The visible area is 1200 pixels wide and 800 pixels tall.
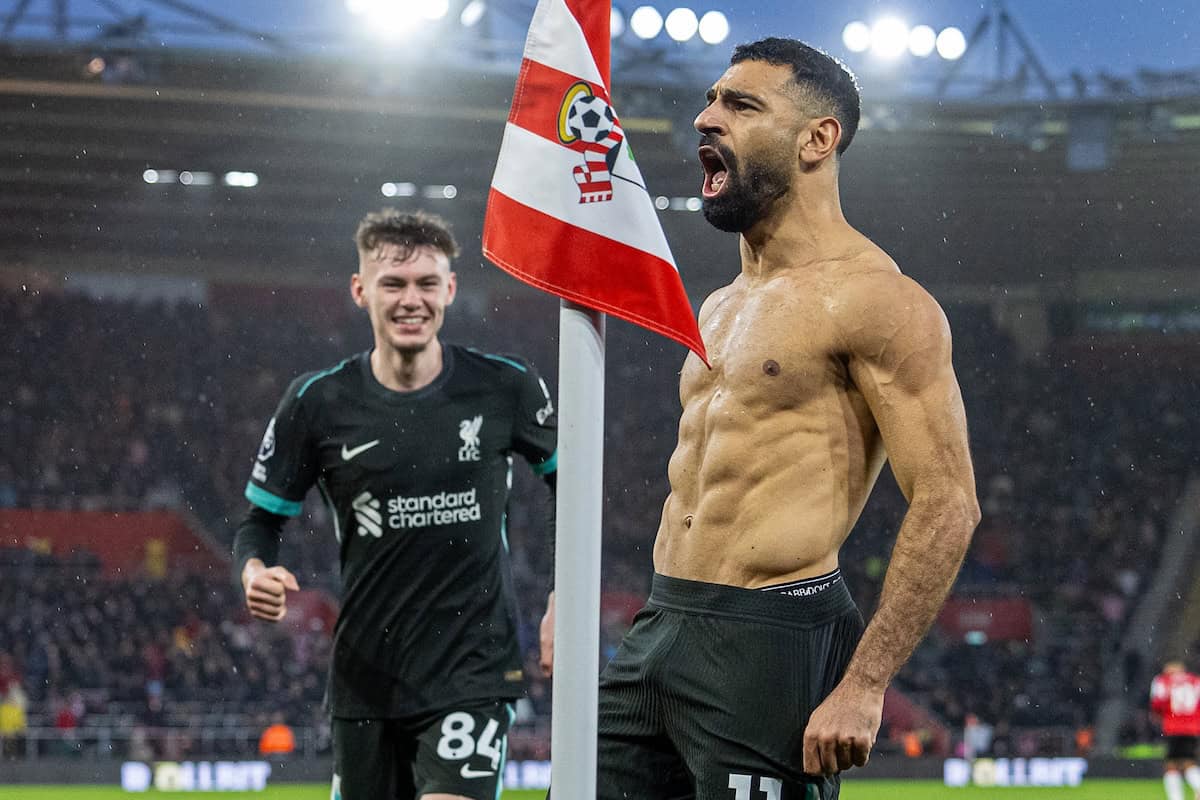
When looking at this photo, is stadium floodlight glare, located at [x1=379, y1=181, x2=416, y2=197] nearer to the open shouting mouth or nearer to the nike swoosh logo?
the nike swoosh logo

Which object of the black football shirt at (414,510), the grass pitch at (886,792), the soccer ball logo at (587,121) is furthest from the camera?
the grass pitch at (886,792)

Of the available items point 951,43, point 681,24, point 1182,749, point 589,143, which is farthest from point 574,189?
point 951,43

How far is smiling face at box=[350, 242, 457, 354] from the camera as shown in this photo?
4.19 metres

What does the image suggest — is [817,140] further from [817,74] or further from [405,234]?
[405,234]

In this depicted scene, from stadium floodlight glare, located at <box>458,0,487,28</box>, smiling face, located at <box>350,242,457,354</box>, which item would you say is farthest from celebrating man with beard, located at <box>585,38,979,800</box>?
stadium floodlight glare, located at <box>458,0,487,28</box>

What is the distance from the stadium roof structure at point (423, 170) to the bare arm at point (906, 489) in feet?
48.3

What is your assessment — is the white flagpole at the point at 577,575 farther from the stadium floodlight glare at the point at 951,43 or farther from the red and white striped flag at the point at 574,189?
the stadium floodlight glare at the point at 951,43

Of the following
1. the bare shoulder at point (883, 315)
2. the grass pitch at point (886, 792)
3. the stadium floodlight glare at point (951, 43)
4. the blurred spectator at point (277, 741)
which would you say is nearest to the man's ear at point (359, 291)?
the bare shoulder at point (883, 315)

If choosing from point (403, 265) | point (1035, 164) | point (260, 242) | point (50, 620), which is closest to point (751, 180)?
point (403, 265)

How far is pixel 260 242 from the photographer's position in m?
22.1

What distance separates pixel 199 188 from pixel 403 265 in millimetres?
17069

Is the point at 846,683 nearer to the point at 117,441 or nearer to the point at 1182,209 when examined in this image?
the point at 117,441

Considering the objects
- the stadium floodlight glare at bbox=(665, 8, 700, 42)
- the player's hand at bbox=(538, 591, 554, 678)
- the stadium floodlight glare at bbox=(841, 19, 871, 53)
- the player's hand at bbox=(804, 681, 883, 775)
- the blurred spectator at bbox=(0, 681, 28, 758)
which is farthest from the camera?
the stadium floodlight glare at bbox=(841, 19, 871, 53)

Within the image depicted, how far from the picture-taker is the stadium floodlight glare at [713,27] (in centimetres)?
1733
